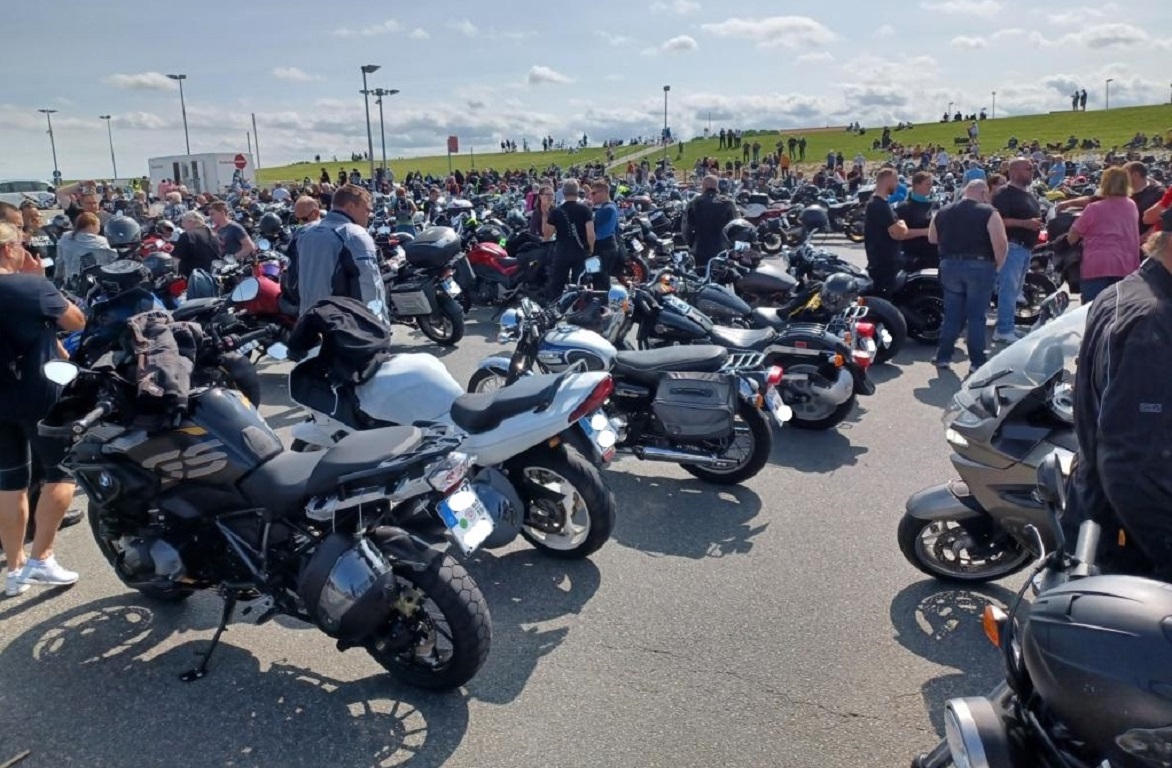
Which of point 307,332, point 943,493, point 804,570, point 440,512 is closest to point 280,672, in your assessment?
point 440,512

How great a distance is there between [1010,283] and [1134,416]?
7279 millimetres

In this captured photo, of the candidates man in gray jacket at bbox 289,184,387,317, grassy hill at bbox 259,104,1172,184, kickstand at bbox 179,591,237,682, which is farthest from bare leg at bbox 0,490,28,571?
grassy hill at bbox 259,104,1172,184

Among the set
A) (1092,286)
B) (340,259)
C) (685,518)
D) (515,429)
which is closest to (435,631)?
(515,429)

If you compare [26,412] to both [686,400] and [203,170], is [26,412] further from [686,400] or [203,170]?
[203,170]

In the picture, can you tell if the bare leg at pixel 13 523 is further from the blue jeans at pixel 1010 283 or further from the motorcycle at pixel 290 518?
the blue jeans at pixel 1010 283

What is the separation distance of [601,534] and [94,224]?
713 cm

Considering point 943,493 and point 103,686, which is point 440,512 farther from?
point 943,493

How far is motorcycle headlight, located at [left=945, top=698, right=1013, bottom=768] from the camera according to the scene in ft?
5.48

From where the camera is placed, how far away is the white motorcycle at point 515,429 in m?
3.97

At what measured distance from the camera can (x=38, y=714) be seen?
123 inches

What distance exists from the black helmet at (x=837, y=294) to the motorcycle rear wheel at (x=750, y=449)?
2421 mm

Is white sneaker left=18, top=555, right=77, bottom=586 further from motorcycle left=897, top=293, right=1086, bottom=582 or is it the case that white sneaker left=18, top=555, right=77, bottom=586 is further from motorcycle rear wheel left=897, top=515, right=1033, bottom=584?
motorcycle left=897, top=293, right=1086, bottom=582

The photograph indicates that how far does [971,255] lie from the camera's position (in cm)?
732

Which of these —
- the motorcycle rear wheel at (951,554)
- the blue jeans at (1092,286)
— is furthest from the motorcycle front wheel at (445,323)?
the motorcycle rear wheel at (951,554)
